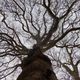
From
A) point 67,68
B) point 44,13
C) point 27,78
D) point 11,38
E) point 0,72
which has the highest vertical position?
point 44,13

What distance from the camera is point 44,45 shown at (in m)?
8.42

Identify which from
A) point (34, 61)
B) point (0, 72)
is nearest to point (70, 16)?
point (0, 72)

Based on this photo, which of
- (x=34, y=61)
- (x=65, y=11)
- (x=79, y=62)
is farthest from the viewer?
(x=79, y=62)

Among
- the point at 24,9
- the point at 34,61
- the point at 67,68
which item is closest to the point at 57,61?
the point at 67,68

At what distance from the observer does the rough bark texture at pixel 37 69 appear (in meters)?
4.39

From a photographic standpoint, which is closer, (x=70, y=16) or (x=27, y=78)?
(x=27, y=78)

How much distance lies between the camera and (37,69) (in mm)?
4617

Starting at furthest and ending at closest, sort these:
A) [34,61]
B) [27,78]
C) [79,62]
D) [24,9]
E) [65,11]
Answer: [79,62], [24,9], [65,11], [34,61], [27,78]

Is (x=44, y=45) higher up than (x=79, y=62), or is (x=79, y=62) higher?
(x=44, y=45)

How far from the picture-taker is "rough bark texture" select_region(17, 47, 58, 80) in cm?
439

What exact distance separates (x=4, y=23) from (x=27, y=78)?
613 centimetres

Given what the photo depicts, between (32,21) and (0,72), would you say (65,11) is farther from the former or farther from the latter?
(0,72)

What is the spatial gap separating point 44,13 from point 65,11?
1.12 metres

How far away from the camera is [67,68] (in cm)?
1399
